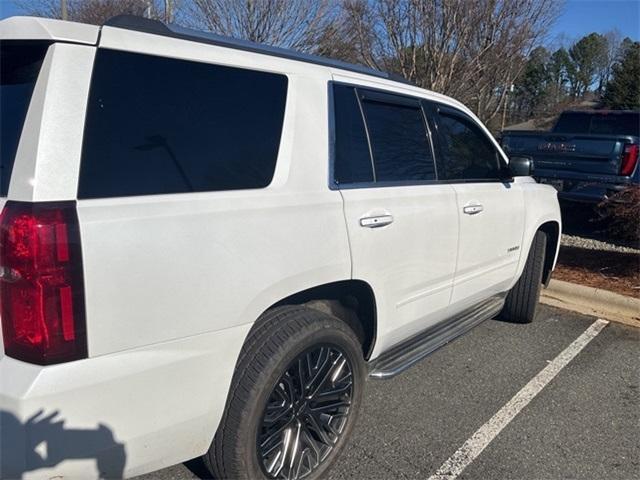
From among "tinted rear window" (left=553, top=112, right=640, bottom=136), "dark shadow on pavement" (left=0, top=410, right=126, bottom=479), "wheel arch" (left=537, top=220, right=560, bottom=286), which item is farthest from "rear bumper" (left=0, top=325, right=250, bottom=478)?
"tinted rear window" (left=553, top=112, right=640, bottom=136)

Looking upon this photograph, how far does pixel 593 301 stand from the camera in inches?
210

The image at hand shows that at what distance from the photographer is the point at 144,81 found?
1958 mm

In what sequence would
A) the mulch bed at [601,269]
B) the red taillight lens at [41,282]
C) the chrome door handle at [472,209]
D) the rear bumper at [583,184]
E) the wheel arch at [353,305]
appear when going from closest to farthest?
the red taillight lens at [41,282] < the wheel arch at [353,305] < the chrome door handle at [472,209] < the mulch bed at [601,269] < the rear bumper at [583,184]

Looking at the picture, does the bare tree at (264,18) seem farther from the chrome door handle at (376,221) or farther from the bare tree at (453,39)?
the chrome door handle at (376,221)

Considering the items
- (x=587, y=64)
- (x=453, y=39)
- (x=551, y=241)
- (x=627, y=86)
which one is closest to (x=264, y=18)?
(x=453, y=39)

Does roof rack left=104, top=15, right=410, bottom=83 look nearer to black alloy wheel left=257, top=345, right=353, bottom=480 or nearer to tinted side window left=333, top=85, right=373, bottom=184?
tinted side window left=333, top=85, right=373, bottom=184

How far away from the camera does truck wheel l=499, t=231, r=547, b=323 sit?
15.3 feet

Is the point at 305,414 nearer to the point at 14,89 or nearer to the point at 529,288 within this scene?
the point at 14,89

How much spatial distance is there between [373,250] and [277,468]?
1084mm

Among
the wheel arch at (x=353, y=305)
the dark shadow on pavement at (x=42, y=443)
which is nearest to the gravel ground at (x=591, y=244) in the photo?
the wheel arch at (x=353, y=305)

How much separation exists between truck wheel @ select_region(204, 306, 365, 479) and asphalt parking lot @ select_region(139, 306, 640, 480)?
315 mm

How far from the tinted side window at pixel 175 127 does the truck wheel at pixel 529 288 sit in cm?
304

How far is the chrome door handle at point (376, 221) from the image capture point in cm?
267

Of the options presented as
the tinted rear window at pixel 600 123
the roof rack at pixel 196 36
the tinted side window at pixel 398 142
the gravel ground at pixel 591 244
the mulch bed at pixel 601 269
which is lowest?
the mulch bed at pixel 601 269
